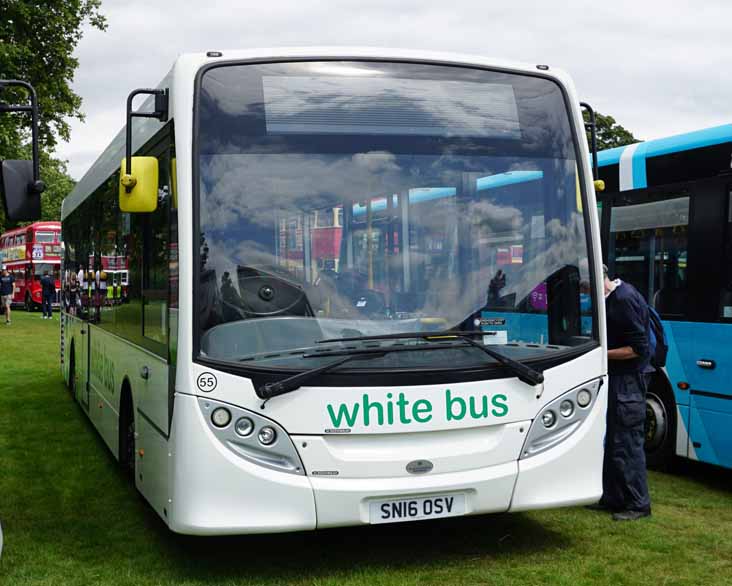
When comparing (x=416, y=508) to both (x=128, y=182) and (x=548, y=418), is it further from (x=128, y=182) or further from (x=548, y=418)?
(x=128, y=182)

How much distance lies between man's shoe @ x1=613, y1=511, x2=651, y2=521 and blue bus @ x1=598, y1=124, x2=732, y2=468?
1147 mm

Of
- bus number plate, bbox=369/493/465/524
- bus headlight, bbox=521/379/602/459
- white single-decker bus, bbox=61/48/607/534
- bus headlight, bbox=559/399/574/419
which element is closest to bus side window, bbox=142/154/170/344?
white single-decker bus, bbox=61/48/607/534

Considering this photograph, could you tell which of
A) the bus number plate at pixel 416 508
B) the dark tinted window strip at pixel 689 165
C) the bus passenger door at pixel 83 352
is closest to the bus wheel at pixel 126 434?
the bus number plate at pixel 416 508

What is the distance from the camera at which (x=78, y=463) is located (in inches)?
396

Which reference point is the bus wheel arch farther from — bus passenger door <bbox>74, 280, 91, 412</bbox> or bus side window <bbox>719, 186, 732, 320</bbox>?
bus side window <bbox>719, 186, 732, 320</bbox>

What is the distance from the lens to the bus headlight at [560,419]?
20.3 feet

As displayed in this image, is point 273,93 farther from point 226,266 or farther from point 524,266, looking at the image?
point 524,266

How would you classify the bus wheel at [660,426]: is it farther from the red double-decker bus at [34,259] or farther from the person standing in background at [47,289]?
the red double-decker bus at [34,259]

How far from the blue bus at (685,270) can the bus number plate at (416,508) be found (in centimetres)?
317

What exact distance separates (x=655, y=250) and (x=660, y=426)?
1.47 m

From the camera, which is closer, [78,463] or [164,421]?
[164,421]

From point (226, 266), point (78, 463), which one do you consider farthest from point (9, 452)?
point (226, 266)

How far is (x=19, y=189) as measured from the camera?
6215mm

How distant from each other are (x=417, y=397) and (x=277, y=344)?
80cm
